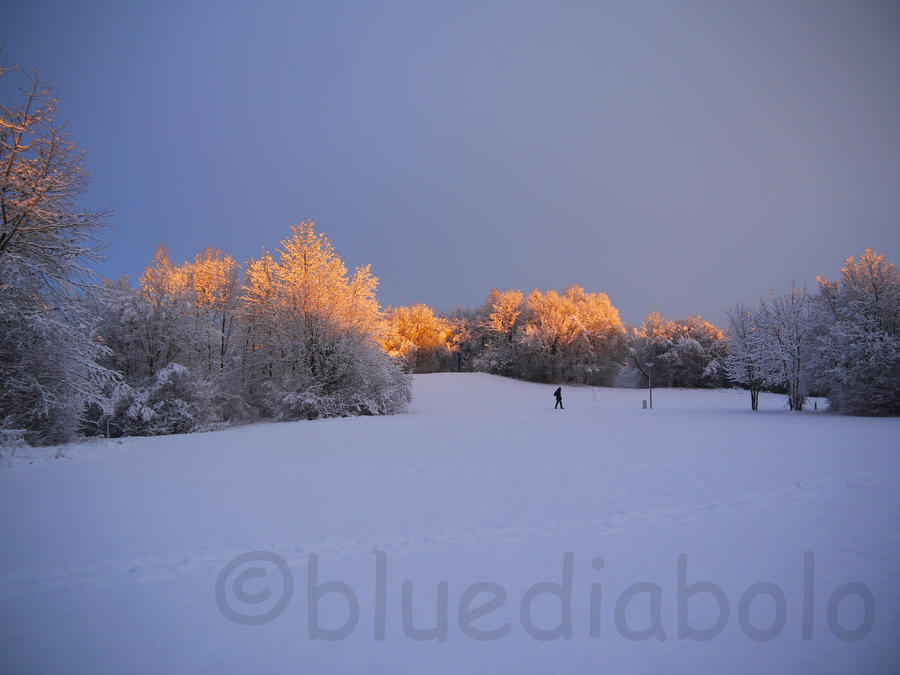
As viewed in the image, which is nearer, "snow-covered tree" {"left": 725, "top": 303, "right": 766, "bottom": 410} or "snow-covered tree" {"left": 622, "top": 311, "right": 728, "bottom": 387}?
"snow-covered tree" {"left": 725, "top": 303, "right": 766, "bottom": 410}

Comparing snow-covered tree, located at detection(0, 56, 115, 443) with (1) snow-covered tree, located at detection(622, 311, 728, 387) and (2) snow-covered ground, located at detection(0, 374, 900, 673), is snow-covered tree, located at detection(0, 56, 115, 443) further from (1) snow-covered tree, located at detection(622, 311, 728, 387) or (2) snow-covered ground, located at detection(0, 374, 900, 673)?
(1) snow-covered tree, located at detection(622, 311, 728, 387)

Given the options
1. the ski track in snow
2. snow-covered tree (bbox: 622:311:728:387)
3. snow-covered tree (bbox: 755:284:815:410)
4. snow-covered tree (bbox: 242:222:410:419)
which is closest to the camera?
the ski track in snow

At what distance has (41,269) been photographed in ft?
32.1

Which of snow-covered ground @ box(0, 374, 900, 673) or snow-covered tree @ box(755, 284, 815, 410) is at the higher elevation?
snow-covered tree @ box(755, 284, 815, 410)

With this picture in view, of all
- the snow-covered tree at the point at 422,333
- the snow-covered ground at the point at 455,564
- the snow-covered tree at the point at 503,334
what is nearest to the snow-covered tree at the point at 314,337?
the snow-covered ground at the point at 455,564

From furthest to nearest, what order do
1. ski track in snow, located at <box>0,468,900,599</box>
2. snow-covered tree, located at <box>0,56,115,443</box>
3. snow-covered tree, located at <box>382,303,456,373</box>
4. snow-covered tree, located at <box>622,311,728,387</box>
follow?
snow-covered tree, located at <box>382,303,456,373</box> < snow-covered tree, located at <box>622,311,728,387</box> < snow-covered tree, located at <box>0,56,115,443</box> < ski track in snow, located at <box>0,468,900,599</box>

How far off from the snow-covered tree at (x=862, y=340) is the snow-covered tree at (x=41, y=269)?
27.1 meters

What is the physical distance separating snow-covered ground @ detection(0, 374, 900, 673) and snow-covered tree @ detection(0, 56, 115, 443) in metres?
2.44

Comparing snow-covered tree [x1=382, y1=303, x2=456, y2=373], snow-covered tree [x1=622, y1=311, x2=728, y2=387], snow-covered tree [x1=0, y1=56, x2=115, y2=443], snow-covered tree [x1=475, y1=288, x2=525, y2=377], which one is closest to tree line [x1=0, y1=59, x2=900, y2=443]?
snow-covered tree [x1=0, y1=56, x2=115, y2=443]

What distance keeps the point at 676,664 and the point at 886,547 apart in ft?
11.8

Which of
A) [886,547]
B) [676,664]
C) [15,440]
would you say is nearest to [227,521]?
[676,664]

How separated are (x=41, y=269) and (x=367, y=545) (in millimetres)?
10959

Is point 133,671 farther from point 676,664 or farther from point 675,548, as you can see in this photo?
point 675,548

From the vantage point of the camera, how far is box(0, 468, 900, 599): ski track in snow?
12.9 ft
